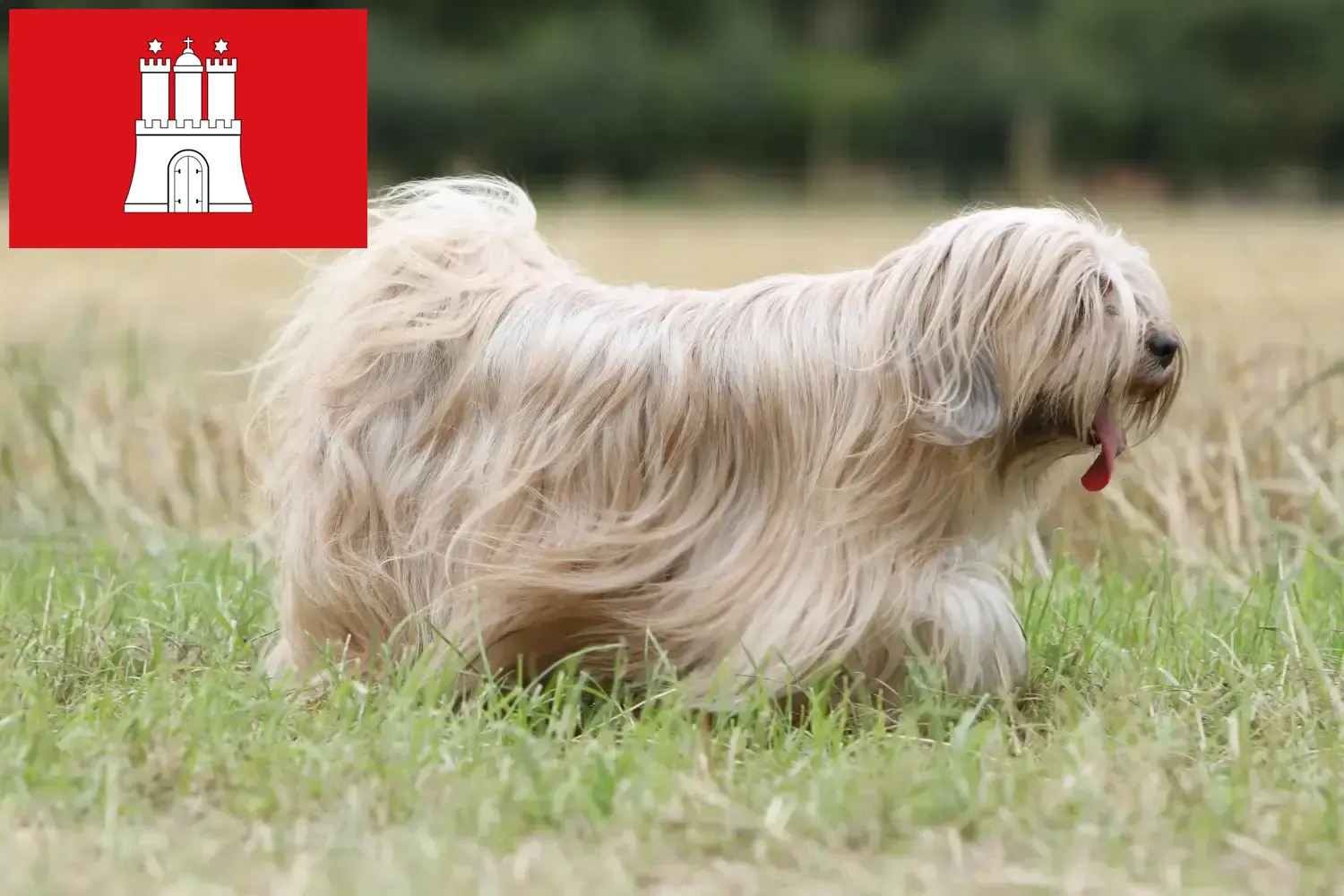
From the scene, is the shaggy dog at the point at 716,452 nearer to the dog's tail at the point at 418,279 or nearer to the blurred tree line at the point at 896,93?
the dog's tail at the point at 418,279

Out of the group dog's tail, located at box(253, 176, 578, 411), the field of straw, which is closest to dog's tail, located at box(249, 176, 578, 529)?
dog's tail, located at box(253, 176, 578, 411)

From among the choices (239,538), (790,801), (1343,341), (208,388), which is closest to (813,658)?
(790,801)

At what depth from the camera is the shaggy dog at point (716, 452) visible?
318 centimetres

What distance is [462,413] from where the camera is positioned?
3.48m

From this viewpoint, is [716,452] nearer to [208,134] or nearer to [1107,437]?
[1107,437]

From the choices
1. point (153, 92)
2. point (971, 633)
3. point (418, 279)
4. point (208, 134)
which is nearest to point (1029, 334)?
point (971, 633)

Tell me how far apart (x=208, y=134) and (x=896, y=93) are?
61.7ft

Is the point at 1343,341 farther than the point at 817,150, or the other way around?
the point at 817,150

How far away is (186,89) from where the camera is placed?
504 centimetres

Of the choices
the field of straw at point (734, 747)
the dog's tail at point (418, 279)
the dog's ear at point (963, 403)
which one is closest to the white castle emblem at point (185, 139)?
the field of straw at point (734, 747)

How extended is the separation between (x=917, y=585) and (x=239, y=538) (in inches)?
112

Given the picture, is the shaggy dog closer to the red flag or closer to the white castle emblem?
the red flag

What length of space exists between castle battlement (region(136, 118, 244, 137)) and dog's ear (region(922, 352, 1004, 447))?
2.64 m

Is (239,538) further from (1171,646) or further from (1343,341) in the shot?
(1343,341)
